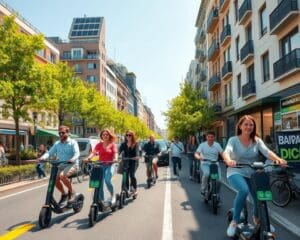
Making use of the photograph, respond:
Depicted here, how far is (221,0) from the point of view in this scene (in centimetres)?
3822

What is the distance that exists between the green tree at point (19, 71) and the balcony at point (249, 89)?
1419 centimetres

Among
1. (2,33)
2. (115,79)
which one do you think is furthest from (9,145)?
(115,79)

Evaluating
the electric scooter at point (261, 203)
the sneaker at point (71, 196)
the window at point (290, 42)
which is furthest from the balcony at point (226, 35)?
the electric scooter at point (261, 203)

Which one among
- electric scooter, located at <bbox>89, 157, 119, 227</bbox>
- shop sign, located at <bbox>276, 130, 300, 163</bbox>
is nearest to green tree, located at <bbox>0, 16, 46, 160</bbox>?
electric scooter, located at <bbox>89, 157, 119, 227</bbox>

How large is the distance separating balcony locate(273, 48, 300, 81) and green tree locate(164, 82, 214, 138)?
801 inches

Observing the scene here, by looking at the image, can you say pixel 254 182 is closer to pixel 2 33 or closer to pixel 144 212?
pixel 144 212

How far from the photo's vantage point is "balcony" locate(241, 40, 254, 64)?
27.2m

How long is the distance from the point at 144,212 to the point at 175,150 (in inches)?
370

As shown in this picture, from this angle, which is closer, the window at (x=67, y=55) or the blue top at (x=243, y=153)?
the blue top at (x=243, y=153)

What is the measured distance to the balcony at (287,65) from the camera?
1897cm

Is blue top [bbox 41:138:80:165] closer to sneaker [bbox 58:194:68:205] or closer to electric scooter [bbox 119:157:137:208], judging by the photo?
sneaker [bbox 58:194:68:205]

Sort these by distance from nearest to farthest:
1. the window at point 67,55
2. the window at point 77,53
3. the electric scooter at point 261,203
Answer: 1. the electric scooter at point 261,203
2. the window at point 77,53
3. the window at point 67,55

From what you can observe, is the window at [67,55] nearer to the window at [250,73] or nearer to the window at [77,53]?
the window at [77,53]

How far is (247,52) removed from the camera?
91.2 feet
